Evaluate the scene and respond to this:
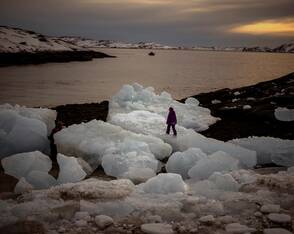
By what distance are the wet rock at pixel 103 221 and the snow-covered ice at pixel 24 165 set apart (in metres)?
3.18

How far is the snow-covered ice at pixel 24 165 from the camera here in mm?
8458

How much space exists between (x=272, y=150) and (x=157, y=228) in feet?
18.0

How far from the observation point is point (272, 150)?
32.4 feet

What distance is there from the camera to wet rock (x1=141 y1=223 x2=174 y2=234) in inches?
211

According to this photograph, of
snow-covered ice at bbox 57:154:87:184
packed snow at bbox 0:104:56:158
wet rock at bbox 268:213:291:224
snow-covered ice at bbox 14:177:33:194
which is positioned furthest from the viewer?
packed snow at bbox 0:104:56:158

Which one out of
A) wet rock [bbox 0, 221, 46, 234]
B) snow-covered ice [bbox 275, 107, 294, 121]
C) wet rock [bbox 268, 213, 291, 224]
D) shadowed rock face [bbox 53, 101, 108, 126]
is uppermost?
snow-covered ice [bbox 275, 107, 294, 121]

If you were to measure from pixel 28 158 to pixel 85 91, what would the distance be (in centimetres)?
2661

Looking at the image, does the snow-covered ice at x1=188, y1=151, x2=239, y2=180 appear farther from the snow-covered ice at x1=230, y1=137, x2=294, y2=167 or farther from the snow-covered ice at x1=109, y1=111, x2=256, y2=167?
the snow-covered ice at x1=230, y1=137, x2=294, y2=167

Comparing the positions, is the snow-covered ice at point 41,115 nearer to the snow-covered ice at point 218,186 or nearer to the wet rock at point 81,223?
the snow-covered ice at point 218,186

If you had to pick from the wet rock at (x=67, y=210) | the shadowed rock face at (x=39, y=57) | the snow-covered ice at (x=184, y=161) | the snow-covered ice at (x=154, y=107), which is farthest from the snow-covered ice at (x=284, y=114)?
the shadowed rock face at (x=39, y=57)

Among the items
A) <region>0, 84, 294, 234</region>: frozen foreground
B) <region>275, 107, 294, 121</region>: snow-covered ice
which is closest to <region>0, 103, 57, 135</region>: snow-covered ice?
<region>0, 84, 294, 234</region>: frozen foreground

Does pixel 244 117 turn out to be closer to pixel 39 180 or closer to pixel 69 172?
pixel 69 172

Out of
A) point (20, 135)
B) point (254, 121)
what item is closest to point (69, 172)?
point (20, 135)

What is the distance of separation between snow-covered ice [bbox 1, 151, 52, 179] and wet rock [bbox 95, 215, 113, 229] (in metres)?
3.18
